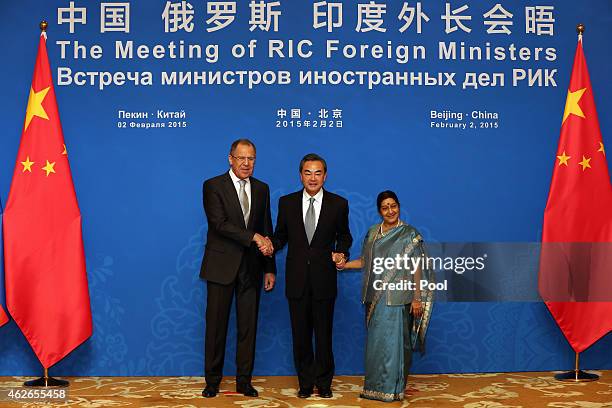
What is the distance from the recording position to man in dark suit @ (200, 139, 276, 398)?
440 centimetres

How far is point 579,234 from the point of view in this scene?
16.0ft

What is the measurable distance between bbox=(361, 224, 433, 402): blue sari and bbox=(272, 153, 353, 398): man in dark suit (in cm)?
21

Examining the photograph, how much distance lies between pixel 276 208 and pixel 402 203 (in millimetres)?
876

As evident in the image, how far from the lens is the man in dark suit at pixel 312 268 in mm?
4348

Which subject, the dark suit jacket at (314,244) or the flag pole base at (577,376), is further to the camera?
the flag pole base at (577,376)

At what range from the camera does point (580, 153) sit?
489 centimetres

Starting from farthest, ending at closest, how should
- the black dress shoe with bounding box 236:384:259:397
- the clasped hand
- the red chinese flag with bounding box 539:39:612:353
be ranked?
the red chinese flag with bounding box 539:39:612:353 < the black dress shoe with bounding box 236:384:259:397 < the clasped hand

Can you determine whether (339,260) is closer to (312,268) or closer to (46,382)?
(312,268)

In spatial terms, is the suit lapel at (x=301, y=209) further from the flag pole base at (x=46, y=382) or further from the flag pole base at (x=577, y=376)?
the flag pole base at (x=577, y=376)

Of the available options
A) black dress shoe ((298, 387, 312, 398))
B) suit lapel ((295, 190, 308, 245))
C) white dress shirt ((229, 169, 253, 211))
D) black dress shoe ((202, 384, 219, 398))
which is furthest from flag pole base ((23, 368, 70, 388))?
suit lapel ((295, 190, 308, 245))

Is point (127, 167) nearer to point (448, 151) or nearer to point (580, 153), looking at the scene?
point (448, 151)

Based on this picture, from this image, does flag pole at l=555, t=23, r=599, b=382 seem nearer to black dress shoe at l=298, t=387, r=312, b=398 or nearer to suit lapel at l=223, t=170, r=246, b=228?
black dress shoe at l=298, t=387, r=312, b=398

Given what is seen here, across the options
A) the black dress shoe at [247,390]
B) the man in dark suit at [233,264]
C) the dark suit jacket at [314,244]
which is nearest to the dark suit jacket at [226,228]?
the man in dark suit at [233,264]

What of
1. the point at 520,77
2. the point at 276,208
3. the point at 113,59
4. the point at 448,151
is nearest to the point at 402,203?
the point at 448,151
